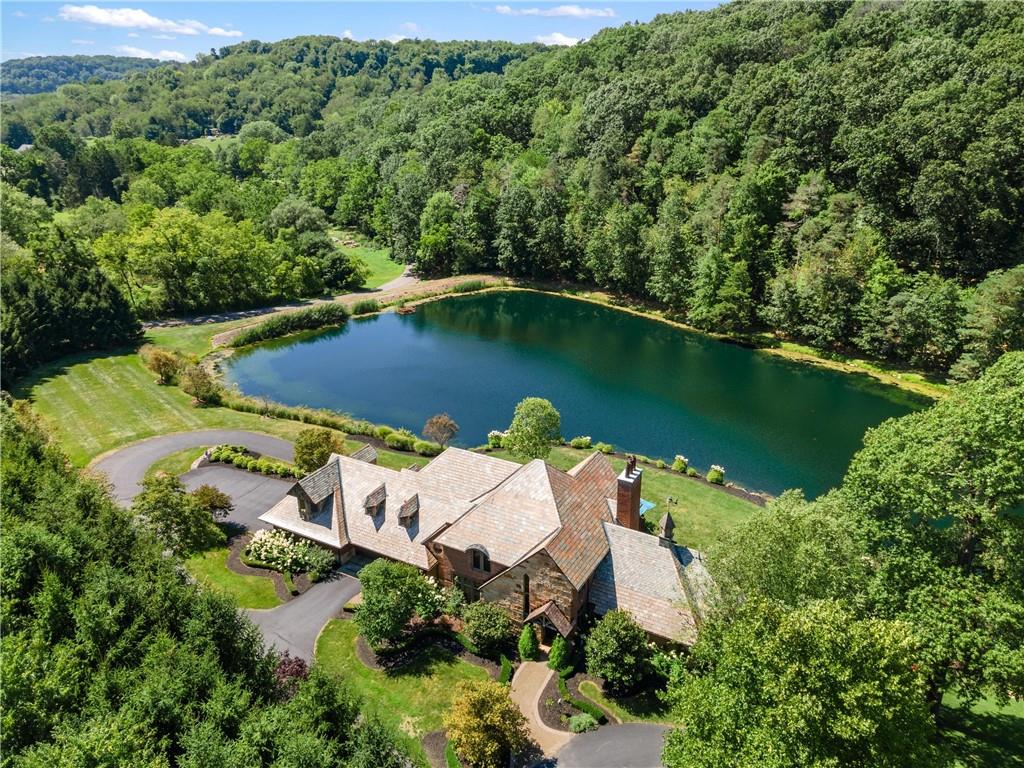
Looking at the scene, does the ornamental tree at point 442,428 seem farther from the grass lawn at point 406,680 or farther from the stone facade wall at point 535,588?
the grass lawn at point 406,680

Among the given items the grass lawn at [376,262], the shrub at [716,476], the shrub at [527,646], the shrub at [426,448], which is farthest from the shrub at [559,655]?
the grass lawn at [376,262]

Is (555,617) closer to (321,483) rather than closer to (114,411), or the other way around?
(321,483)

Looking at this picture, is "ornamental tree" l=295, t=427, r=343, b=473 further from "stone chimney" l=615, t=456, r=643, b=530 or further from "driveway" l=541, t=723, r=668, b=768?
"driveway" l=541, t=723, r=668, b=768

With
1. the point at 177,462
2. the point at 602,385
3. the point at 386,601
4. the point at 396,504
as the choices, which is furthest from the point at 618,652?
the point at 602,385

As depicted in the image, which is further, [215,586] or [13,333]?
[13,333]

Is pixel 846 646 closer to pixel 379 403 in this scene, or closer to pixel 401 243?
pixel 379 403

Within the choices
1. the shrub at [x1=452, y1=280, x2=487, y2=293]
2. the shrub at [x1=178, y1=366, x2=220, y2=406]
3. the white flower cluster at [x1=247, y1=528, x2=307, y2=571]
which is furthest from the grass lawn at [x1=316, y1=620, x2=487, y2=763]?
the shrub at [x1=452, y1=280, x2=487, y2=293]

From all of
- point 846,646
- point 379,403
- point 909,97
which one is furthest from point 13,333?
point 909,97
